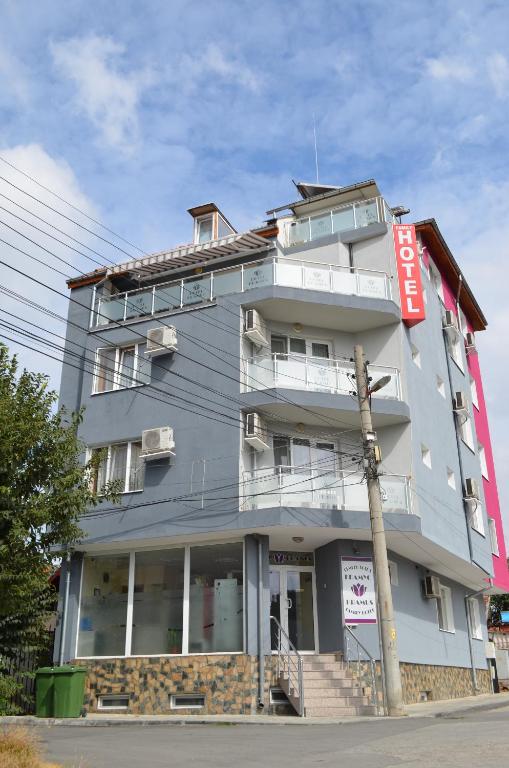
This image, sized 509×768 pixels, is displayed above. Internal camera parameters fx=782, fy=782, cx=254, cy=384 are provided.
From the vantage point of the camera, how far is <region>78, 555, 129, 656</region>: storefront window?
64.7ft

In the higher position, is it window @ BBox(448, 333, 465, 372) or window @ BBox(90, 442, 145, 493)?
window @ BBox(448, 333, 465, 372)

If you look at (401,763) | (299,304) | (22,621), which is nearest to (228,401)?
(299,304)

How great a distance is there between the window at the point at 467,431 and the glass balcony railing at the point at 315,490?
7121 mm

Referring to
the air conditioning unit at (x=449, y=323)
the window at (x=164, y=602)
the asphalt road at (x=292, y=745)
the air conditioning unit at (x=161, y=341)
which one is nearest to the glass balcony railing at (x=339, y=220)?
the air conditioning unit at (x=449, y=323)

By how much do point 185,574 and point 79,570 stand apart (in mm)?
3050

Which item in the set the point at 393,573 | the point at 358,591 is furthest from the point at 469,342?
the point at 358,591

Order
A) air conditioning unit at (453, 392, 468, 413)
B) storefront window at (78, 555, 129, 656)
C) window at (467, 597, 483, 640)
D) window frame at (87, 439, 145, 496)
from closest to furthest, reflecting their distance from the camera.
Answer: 1. storefront window at (78, 555, 129, 656)
2. window frame at (87, 439, 145, 496)
3. air conditioning unit at (453, 392, 468, 413)
4. window at (467, 597, 483, 640)

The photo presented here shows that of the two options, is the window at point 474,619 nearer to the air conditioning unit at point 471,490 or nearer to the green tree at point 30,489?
the air conditioning unit at point 471,490

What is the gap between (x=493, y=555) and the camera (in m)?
28.0

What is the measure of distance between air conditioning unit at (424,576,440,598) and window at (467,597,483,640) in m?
5.45

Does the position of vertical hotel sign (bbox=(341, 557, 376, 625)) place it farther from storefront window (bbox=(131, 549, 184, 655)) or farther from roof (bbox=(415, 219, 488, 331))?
roof (bbox=(415, 219, 488, 331))

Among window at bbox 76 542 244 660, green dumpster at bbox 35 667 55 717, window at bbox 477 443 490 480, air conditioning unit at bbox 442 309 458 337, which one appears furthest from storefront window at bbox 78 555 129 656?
window at bbox 477 443 490 480

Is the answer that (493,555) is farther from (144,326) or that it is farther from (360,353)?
(144,326)

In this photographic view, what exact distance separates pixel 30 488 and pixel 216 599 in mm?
7707
